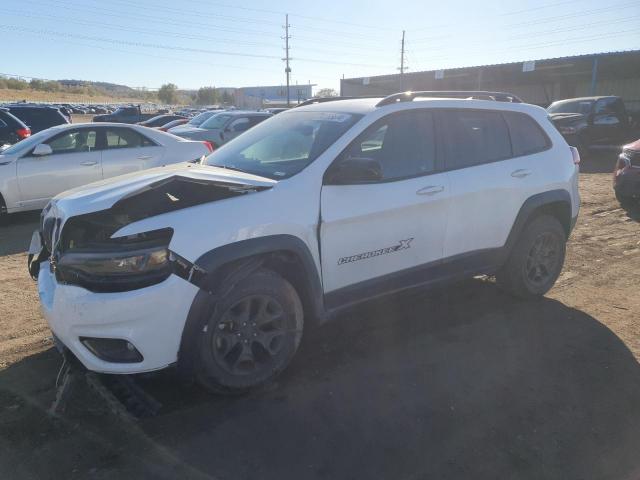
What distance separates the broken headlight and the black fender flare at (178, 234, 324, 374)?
0.21 m

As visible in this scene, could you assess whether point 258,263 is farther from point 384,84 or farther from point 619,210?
point 384,84

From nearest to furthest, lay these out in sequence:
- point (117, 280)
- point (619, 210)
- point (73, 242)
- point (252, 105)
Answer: point (117, 280), point (73, 242), point (619, 210), point (252, 105)

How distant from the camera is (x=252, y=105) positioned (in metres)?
81.5

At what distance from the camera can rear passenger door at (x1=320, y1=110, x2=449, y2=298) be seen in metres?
3.46

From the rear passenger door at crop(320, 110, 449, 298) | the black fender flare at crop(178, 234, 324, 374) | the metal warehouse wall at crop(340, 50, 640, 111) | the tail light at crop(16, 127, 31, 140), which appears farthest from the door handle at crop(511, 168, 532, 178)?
the metal warehouse wall at crop(340, 50, 640, 111)

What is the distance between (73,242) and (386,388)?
2156 mm

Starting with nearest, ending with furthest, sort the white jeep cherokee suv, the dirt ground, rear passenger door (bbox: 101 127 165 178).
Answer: the dirt ground
the white jeep cherokee suv
rear passenger door (bbox: 101 127 165 178)

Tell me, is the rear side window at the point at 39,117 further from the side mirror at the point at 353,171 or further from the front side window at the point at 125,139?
the side mirror at the point at 353,171

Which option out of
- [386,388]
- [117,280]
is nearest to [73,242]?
[117,280]

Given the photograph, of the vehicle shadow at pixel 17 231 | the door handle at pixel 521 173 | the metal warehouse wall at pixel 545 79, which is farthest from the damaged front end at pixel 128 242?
the metal warehouse wall at pixel 545 79

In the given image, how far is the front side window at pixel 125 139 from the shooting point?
846 centimetres

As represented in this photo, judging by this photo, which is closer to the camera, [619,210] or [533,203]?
[533,203]

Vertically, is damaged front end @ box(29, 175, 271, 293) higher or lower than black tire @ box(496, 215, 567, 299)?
higher

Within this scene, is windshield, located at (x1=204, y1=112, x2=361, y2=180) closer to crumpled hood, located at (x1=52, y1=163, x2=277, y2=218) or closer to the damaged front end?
crumpled hood, located at (x1=52, y1=163, x2=277, y2=218)
